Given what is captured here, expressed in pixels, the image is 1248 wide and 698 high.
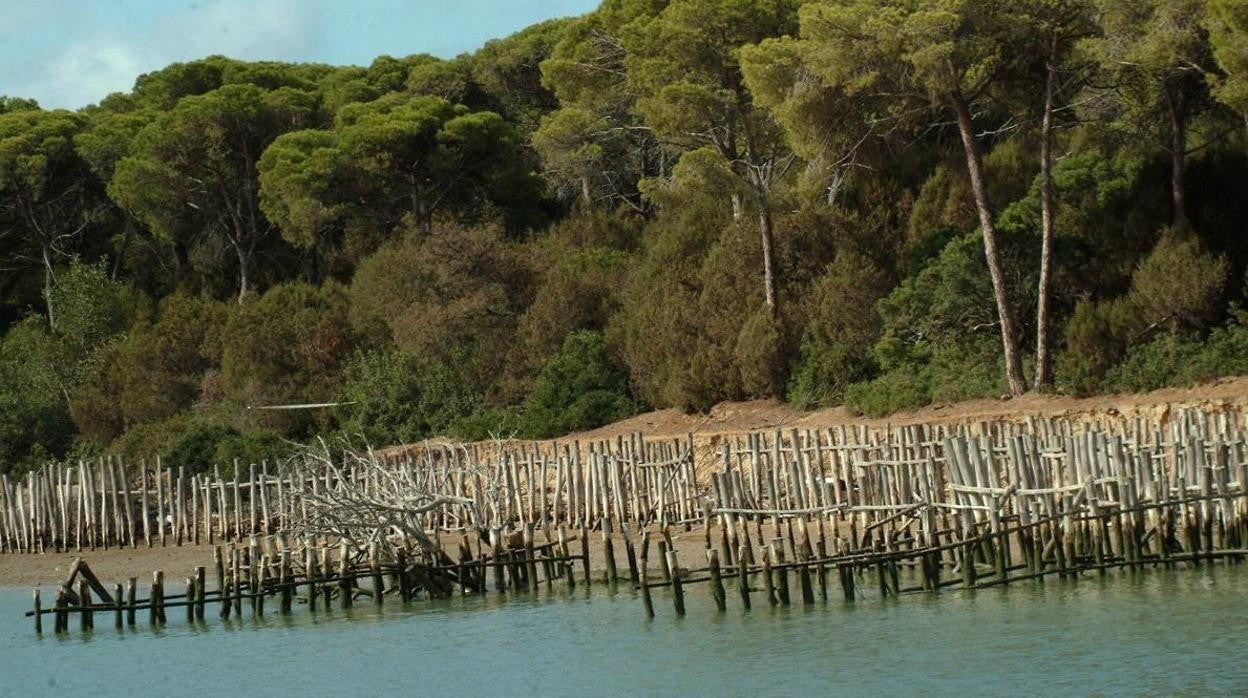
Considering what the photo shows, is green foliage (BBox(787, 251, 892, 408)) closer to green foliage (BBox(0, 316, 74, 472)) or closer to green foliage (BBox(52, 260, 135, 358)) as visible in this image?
green foliage (BBox(0, 316, 74, 472))

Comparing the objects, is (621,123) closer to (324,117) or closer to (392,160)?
(392,160)

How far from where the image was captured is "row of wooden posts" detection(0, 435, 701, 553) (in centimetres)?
2534

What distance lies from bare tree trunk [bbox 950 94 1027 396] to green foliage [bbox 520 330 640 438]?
26.1ft

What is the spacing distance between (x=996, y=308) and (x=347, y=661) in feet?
52.3

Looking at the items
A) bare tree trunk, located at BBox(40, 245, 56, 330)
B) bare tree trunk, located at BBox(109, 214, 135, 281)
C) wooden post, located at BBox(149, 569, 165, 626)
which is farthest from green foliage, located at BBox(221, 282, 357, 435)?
wooden post, located at BBox(149, 569, 165, 626)

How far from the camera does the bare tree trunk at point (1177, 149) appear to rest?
2941 cm

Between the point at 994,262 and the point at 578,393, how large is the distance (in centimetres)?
885

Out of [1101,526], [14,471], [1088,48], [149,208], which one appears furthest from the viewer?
[149,208]

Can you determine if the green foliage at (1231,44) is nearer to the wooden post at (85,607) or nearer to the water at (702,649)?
the water at (702,649)

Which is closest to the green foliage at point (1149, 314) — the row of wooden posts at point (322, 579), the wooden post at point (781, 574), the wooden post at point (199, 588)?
the row of wooden posts at point (322, 579)

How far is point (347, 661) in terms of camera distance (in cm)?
1864

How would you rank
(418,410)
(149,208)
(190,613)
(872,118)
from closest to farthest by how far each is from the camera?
(190,613), (872,118), (418,410), (149,208)

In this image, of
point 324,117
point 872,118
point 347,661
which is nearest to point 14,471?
point 324,117

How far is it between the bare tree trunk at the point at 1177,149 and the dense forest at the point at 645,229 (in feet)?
0.29
